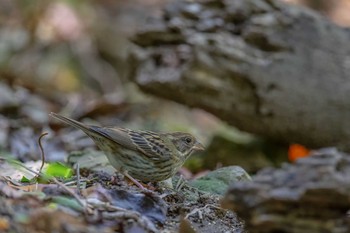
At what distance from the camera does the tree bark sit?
23.1ft

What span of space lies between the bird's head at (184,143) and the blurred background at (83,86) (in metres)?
1.06

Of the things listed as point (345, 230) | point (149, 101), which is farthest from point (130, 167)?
point (149, 101)

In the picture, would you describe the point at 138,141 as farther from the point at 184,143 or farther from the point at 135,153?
the point at 184,143

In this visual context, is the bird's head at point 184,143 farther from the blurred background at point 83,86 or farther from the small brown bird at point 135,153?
the blurred background at point 83,86

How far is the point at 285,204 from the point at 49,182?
1.79m

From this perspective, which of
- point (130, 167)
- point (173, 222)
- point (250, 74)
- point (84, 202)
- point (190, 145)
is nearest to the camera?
point (84, 202)

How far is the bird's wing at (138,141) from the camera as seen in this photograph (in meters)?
5.41

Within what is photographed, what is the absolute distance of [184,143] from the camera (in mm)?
6078

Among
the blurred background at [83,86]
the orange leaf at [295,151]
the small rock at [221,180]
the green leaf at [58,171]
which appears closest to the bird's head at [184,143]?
the small rock at [221,180]

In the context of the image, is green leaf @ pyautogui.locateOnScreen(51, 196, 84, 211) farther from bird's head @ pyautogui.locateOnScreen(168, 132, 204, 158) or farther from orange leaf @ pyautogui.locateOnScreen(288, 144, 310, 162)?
orange leaf @ pyautogui.locateOnScreen(288, 144, 310, 162)

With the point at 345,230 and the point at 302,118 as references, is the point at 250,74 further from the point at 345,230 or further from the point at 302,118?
the point at 345,230

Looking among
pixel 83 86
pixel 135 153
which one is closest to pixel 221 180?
pixel 135 153

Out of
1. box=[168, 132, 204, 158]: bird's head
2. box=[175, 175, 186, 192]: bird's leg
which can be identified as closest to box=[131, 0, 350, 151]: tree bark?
box=[168, 132, 204, 158]: bird's head

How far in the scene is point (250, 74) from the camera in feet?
23.0
